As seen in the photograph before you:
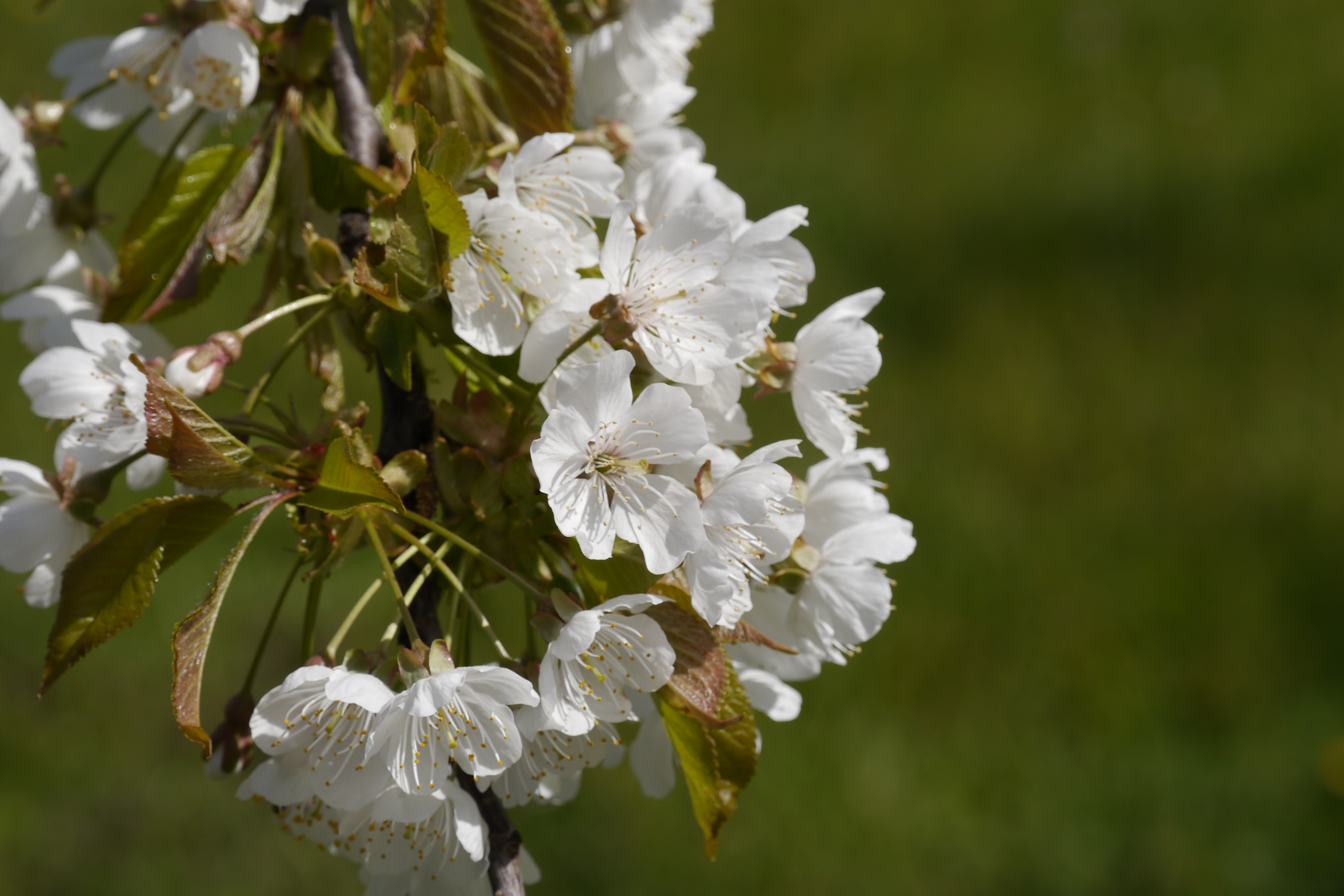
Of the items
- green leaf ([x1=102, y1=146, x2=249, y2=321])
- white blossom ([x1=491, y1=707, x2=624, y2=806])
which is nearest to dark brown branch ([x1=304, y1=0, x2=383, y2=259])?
green leaf ([x1=102, y1=146, x2=249, y2=321])

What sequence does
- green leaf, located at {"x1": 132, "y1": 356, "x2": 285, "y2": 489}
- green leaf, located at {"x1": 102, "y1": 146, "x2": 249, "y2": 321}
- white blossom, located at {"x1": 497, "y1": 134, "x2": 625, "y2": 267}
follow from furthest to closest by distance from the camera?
green leaf, located at {"x1": 102, "y1": 146, "x2": 249, "y2": 321} → white blossom, located at {"x1": 497, "y1": 134, "x2": 625, "y2": 267} → green leaf, located at {"x1": 132, "y1": 356, "x2": 285, "y2": 489}

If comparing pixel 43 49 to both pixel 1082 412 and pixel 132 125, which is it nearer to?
pixel 132 125

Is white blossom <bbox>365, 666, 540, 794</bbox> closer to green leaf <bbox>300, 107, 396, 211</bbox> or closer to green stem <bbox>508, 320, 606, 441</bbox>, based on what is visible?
green stem <bbox>508, 320, 606, 441</bbox>

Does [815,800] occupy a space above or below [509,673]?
below

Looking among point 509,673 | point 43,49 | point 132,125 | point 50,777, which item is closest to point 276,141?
point 132,125

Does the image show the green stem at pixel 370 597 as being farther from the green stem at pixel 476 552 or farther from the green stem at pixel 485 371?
the green stem at pixel 485 371
